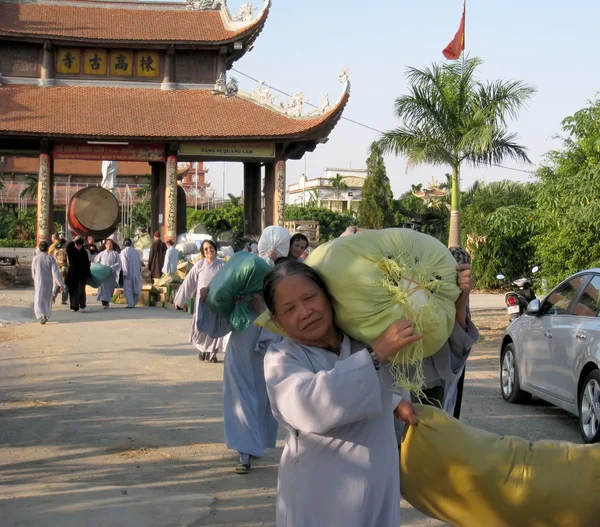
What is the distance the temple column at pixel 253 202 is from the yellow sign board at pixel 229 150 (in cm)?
303

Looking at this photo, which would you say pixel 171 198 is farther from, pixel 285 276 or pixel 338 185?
pixel 338 185

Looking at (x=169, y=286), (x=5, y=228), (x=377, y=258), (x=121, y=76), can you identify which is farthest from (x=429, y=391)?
(x=5, y=228)

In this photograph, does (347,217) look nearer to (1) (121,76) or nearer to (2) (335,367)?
(1) (121,76)

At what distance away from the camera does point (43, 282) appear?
17.3 meters

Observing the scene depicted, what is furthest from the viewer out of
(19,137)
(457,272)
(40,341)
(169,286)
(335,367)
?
(19,137)

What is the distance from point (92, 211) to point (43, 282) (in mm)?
12237

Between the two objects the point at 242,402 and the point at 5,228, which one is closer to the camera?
the point at 242,402

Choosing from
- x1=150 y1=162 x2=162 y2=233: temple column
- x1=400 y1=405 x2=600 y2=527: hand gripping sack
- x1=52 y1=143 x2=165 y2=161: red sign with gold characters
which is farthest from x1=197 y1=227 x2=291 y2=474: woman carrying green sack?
x1=150 y1=162 x2=162 y2=233: temple column

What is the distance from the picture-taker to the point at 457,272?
342 centimetres

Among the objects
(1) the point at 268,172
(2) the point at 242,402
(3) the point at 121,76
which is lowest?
(2) the point at 242,402

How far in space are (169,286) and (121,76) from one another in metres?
11.7

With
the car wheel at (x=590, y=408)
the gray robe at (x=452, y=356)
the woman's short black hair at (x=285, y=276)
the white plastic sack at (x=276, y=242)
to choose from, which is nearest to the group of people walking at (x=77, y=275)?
the white plastic sack at (x=276, y=242)

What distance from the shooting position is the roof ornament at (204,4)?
3309 centimetres

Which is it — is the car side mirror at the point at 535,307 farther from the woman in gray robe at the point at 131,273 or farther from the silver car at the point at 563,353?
the woman in gray robe at the point at 131,273
